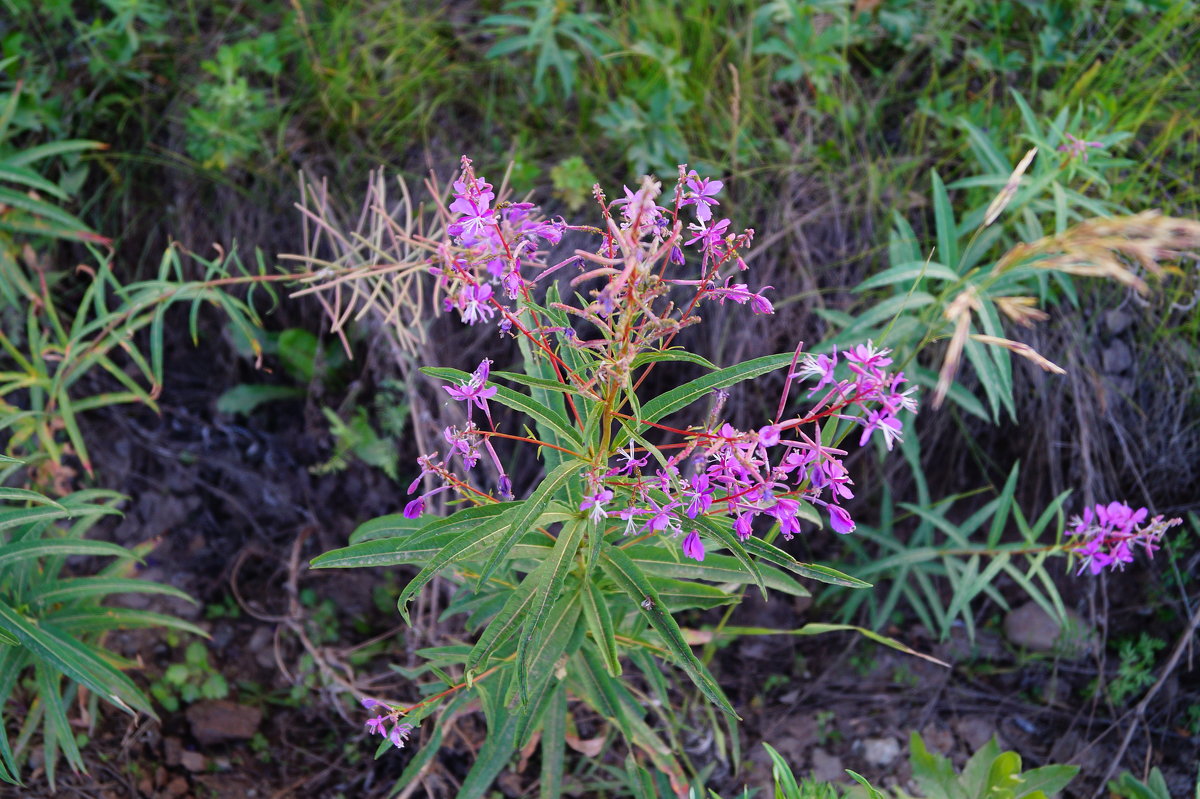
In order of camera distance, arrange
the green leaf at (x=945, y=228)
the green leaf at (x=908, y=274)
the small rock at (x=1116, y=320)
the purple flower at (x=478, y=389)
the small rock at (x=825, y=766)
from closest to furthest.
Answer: the purple flower at (x=478, y=389), the green leaf at (x=908, y=274), the green leaf at (x=945, y=228), the small rock at (x=825, y=766), the small rock at (x=1116, y=320)

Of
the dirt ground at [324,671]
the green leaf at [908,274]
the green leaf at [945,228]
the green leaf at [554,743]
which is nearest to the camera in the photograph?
the green leaf at [554,743]

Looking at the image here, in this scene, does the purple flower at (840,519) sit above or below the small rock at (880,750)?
above

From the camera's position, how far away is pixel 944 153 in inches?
108

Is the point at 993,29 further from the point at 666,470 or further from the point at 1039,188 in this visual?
the point at 666,470

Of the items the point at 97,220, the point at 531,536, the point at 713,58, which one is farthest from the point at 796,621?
the point at 97,220

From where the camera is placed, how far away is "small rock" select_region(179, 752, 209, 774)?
91.2 inches

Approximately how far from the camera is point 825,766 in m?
2.49

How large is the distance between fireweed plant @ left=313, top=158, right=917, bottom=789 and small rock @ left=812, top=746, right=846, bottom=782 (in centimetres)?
84

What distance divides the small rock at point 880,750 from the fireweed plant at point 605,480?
3.11 ft

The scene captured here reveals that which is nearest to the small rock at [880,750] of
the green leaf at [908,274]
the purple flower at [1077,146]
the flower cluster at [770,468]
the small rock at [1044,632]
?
the small rock at [1044,632]

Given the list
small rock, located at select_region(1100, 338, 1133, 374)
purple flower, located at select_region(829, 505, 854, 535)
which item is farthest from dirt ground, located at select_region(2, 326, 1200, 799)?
purple flower, located at select_region(829, 505, 854, 535)

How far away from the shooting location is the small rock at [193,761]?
2.32m

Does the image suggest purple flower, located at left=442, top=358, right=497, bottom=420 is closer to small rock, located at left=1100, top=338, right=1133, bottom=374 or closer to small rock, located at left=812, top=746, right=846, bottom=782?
small rock, located at left=812, top=746, right=846, bottom=782

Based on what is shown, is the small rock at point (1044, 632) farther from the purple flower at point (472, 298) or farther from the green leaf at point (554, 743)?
the purple flower at point (472, 298)
